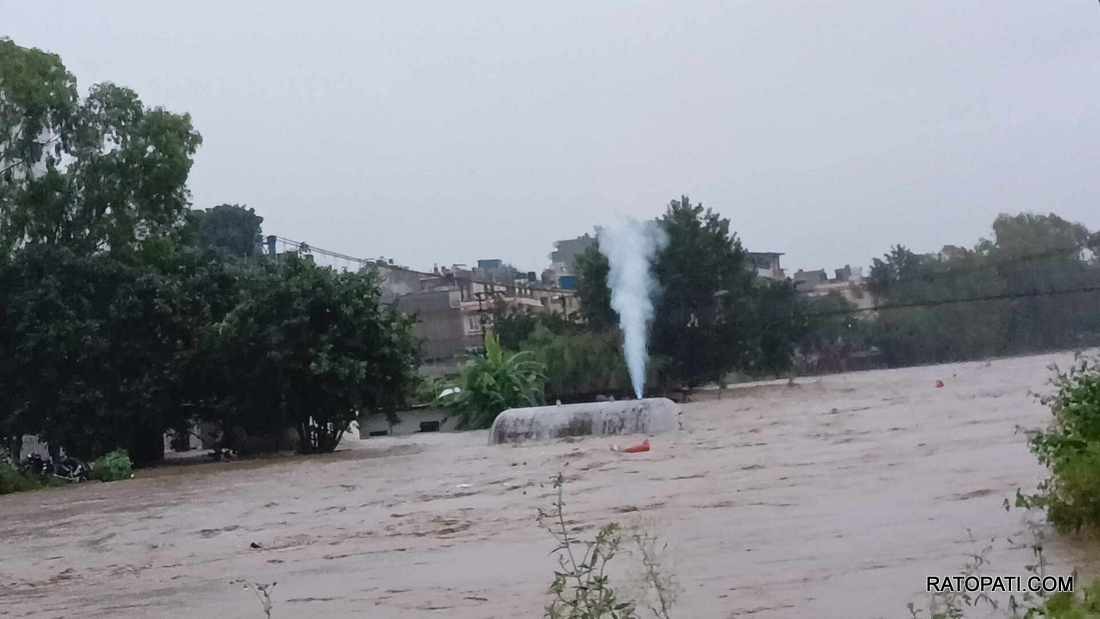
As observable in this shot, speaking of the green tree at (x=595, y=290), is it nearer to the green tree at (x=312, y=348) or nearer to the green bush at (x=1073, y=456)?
the green tree at (x=312, y=348)

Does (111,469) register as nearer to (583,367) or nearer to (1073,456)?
(583,367)

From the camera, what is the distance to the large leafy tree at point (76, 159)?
3017 cm

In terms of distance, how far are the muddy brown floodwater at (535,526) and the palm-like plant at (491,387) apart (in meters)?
11.8

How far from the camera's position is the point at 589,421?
2595 centimetres

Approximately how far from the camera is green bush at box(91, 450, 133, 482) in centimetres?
2659

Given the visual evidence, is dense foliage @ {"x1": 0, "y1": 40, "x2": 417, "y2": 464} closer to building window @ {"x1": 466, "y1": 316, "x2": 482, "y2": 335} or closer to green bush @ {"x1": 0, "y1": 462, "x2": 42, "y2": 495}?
green bush @ {"x1": 0, "y1": 462, "x2": 42, "y2": 495}

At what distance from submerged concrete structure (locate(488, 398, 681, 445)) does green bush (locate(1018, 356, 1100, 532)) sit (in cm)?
1680

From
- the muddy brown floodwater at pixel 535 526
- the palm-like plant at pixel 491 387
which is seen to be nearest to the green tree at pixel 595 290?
the palm-like plant at pixel 491 387

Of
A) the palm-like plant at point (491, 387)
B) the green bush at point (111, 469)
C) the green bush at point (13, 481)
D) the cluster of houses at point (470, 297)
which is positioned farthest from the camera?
the cluster of houses at point (470, 297)

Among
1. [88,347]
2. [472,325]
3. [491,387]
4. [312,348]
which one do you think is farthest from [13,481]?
[472,325]

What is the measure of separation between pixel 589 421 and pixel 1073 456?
61.0ft

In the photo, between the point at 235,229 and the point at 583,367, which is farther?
the point at 235,229

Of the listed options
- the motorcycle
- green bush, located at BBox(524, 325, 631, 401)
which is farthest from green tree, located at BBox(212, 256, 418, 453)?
green bush, located at BBox(524, 325, 631, 401)

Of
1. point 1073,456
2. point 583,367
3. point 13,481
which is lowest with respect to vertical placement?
point 1073,456
